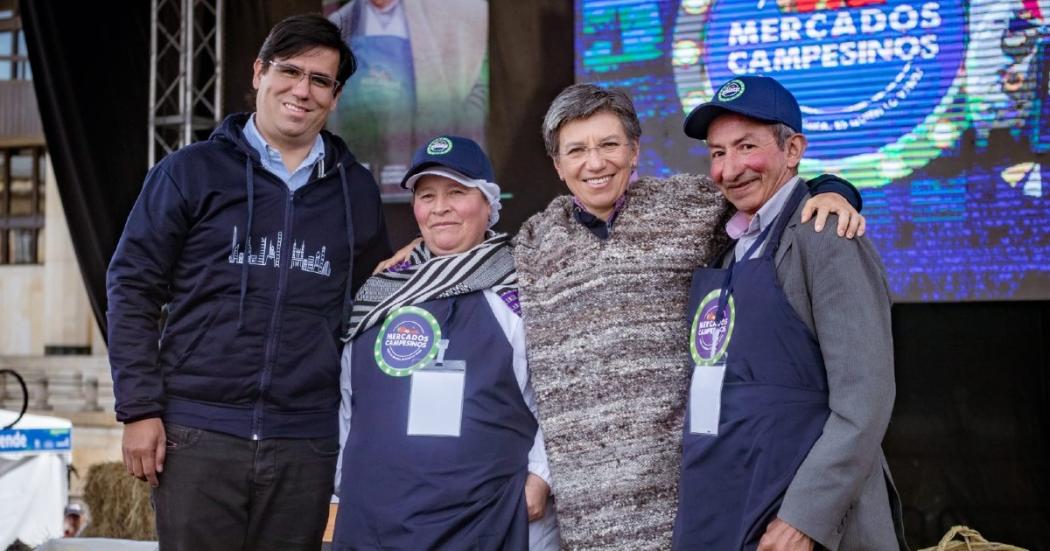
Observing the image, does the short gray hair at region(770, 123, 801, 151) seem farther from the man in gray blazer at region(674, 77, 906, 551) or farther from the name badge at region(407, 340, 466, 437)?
the name badge at region(407, 340, 466, 437)

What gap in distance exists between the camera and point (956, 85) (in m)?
4.01

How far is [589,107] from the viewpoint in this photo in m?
1.92

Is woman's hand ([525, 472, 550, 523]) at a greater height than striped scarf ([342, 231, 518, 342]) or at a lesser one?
lesser

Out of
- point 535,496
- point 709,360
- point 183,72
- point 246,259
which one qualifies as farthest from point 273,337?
point 183,72

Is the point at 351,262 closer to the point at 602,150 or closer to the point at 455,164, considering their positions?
the point at 455,164

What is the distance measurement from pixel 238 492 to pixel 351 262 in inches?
22.4

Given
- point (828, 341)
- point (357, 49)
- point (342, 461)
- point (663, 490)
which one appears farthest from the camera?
point (357, 49)

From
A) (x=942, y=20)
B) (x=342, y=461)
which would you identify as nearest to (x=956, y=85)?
(x=942, y=20)

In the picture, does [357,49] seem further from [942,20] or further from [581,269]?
[581,269]

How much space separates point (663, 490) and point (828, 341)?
456 mm

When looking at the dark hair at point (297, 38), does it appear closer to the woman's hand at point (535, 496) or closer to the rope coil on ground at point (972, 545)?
the woman's hand at point (535, 496)

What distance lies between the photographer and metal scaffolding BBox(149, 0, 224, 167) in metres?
4.80

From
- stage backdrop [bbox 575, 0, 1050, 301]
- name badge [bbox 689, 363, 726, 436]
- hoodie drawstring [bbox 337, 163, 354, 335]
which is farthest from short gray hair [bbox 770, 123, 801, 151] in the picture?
stage backdrop [bbox 575, 0, 1050, 301]

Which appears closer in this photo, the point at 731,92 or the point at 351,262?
the point at 731,92
